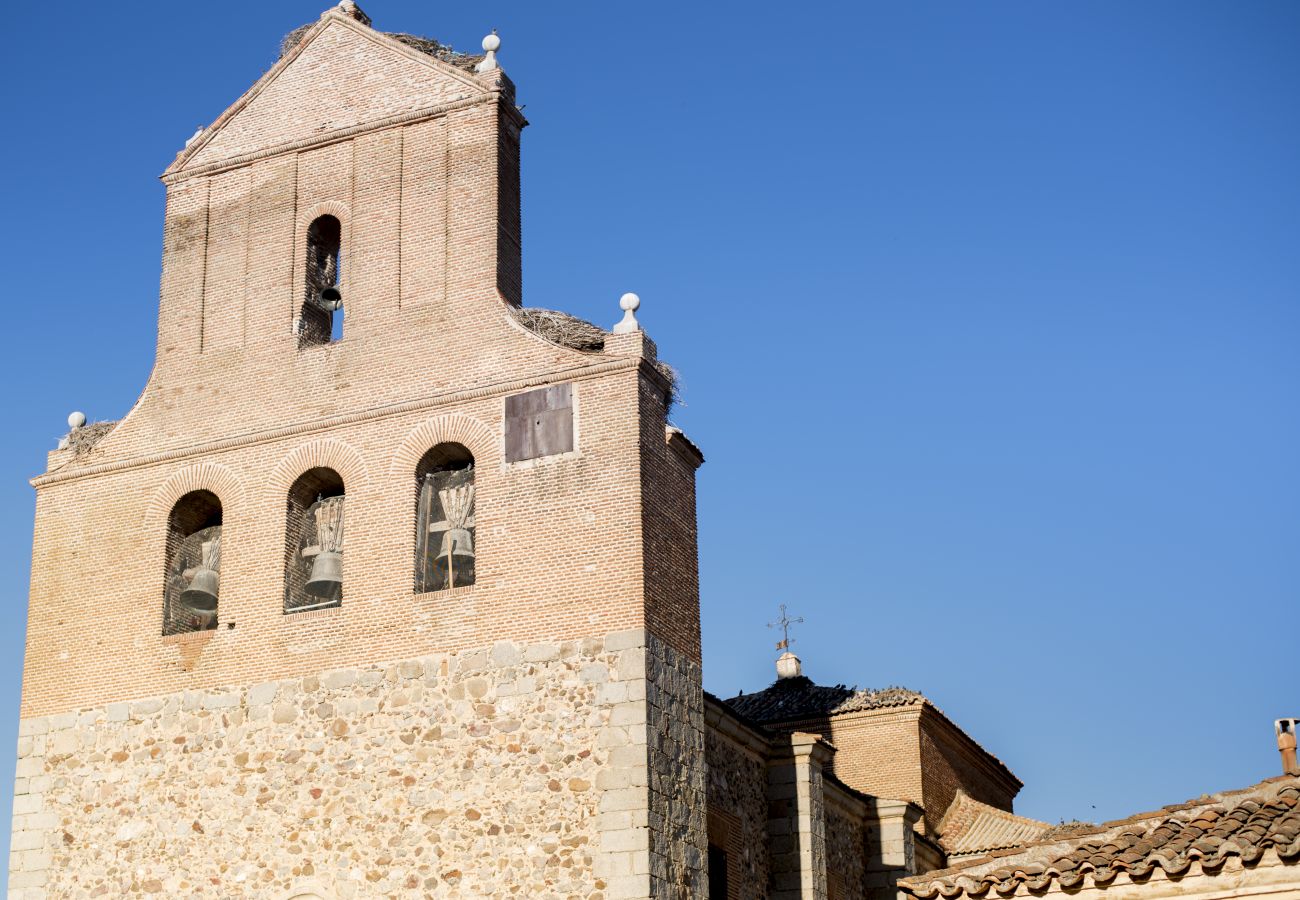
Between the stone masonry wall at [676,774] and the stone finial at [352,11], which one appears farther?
the stone finial at [352,11]

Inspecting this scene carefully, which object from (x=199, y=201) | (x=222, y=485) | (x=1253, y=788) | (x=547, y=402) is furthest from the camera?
(x=199, y=201)

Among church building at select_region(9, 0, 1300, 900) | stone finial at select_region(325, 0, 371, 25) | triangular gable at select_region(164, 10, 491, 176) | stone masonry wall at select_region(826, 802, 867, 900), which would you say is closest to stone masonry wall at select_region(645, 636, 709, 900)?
church building at select_region(9, 0, 1300, 900)

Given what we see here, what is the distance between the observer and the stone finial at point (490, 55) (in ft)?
65.4

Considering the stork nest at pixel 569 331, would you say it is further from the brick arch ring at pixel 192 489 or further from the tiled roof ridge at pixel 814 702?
the tiled roof ridge at pixel 814 702

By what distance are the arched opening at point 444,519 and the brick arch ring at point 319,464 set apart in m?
0.73

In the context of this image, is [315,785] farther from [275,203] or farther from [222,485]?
[275,203]

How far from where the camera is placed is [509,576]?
17.6 m

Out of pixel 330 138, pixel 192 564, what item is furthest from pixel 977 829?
pixel 330 138

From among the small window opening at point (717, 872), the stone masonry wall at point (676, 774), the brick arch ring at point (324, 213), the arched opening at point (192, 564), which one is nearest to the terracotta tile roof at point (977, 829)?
the small window opening at point (717, 872)

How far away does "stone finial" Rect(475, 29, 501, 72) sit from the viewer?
1994 centimetres

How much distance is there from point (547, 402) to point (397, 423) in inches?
71.3

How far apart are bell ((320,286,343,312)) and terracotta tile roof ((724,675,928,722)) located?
39.0ft

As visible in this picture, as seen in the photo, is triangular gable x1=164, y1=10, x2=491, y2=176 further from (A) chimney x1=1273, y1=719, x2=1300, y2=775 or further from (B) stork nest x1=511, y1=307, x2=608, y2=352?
(A) chimney x1=1273, y1=719, x2=1300, y2=775

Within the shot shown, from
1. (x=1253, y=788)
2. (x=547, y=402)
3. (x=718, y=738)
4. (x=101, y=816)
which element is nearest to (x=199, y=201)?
(x=547, y=402)
